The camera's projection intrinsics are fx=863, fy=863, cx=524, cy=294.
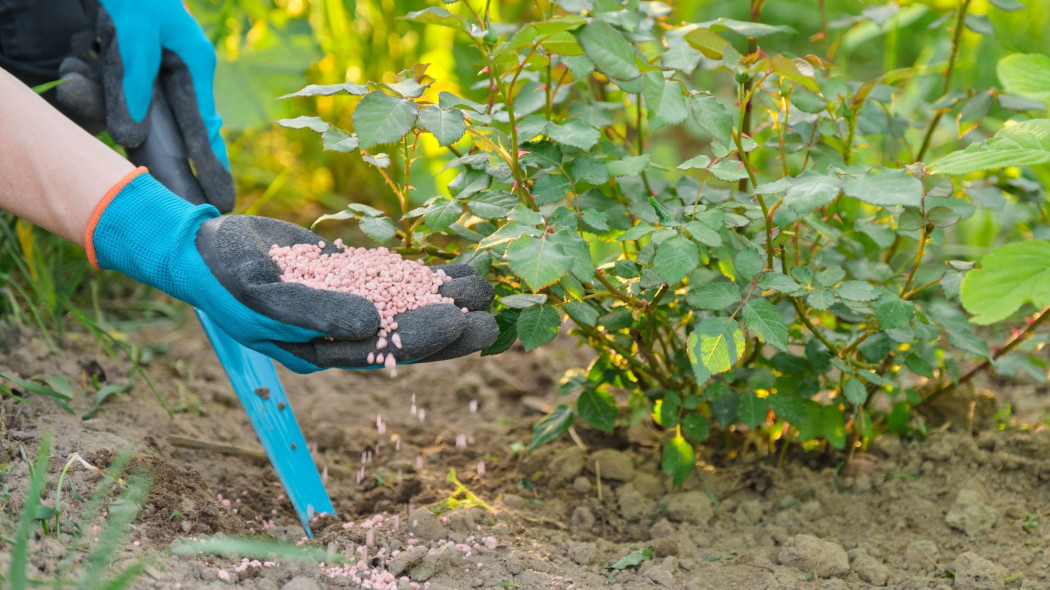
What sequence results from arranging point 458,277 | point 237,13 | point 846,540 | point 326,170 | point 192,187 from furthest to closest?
point 326,170
point 237,13
point 192,187
point 846,540
point 458,277

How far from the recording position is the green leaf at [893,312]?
1.21 m

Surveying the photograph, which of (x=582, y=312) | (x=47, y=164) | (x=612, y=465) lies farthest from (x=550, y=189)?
(x=47, y=164)

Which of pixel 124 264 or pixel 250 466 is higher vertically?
pixel 124 264

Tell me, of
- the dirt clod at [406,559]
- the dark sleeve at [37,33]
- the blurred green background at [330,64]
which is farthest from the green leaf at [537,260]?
the blurred green background at [330,64]

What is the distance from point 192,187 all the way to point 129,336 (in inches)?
25.9

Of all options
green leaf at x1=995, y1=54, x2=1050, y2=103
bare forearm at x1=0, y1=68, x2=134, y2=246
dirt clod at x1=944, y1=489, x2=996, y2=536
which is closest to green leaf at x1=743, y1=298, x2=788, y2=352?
green leaf at x1=995, y1=54, x2=1050, y2=103

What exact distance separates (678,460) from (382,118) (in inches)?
30.0

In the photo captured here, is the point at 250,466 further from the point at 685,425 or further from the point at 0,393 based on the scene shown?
the point at 685,425

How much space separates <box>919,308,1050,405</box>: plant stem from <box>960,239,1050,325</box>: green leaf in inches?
14.9

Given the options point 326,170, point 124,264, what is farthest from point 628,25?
point 326,170

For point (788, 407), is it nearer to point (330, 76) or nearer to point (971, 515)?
point (971, 515)

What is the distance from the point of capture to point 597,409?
4.83 feet

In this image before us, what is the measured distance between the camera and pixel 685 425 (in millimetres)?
1447

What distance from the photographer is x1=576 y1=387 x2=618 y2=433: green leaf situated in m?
1.46
